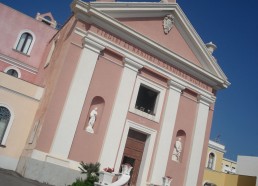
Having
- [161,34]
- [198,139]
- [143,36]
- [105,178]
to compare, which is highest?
[161,34]

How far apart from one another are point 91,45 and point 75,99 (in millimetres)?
2671

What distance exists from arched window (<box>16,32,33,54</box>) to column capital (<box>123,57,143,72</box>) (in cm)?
976

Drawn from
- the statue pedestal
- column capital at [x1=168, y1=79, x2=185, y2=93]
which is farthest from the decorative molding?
the statue pedestal

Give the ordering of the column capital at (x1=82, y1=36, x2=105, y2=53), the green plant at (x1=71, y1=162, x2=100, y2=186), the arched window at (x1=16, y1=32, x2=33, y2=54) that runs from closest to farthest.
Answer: the green plant at (x1=71, y1=162, x2=100, y2=186), the column capital at (x1=82, y1=36, x2=105, y2=53), the arched window at (x1=16, y1=32, x2=33, y2=54)

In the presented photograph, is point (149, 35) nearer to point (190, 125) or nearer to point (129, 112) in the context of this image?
point (129, 112)

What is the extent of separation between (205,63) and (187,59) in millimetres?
1662

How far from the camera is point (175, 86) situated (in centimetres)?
1695

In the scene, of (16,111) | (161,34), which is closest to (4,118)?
(16,111)

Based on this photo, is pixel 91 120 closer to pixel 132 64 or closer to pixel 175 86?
pixel 132 64

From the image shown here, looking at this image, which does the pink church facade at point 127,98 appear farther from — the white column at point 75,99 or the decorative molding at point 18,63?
the decorative molding at point 18,63

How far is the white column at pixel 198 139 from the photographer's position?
55.1 feet

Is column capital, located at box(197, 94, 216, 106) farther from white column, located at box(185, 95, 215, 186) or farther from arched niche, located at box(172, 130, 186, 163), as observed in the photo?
arched niche, located at box(172, 130, 186, 163)

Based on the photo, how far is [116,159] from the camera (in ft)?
47.7

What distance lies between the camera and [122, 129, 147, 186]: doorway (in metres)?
15.5
